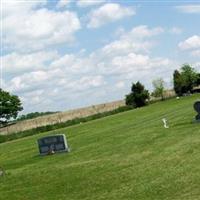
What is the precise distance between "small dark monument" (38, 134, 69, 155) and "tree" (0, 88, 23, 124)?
→ 119 m

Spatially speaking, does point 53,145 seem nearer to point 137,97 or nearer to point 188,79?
point 137,97

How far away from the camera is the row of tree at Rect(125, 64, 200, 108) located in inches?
4813

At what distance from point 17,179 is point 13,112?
131510mm

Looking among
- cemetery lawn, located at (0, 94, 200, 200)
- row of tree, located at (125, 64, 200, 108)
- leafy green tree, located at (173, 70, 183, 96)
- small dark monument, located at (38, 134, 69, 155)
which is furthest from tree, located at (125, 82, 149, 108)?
cemetery lawn, located at (0, 94, 200, 200)

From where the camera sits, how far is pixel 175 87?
14462 cm

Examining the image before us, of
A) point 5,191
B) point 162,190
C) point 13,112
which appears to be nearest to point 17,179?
point 5,191

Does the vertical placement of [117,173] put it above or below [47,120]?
below

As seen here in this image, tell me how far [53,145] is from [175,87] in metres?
114

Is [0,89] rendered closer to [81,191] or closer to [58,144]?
[58,144]

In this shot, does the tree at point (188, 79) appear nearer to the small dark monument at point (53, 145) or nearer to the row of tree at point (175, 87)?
the row of tree at point (175, 87)

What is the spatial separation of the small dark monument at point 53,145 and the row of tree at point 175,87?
87882mm

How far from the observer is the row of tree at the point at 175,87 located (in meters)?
122

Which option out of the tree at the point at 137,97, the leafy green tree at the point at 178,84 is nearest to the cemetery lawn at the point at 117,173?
the tree at the point at 137,97

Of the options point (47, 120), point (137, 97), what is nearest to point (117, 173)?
point (137, 97)
